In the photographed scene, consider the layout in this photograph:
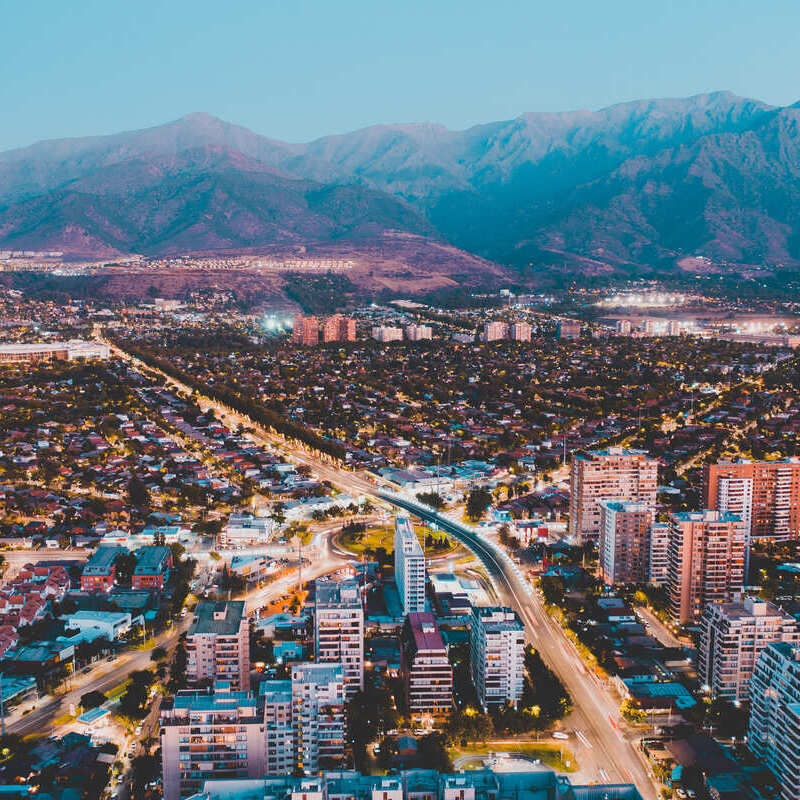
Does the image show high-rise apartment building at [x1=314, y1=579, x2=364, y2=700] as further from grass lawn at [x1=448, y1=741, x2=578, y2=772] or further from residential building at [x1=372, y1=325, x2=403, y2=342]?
residential building at [x1=372, y1=325, x2=403, y2=342]

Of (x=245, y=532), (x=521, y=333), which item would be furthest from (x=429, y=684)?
(x=521, y=333)

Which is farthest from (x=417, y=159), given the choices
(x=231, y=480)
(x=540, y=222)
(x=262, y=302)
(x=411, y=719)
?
(x=411, y=719)

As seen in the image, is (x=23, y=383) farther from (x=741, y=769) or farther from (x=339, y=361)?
(x=741, y=769)

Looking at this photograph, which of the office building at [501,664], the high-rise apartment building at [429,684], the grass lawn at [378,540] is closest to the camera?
the high-rise apartment building at [429,684]

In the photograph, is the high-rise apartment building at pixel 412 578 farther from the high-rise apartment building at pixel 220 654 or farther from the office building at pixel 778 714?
the office building at pixel 778 714

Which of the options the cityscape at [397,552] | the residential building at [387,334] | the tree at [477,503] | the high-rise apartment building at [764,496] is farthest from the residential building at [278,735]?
the residential building at [387,334]

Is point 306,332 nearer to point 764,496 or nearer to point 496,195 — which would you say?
point 764,496
